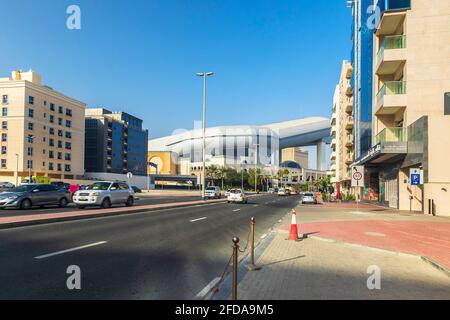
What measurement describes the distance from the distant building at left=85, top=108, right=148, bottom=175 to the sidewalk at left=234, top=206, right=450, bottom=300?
108m

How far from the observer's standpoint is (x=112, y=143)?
114625 millimetres

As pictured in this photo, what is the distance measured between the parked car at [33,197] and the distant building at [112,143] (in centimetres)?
9145

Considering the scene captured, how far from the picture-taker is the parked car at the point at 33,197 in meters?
20.6

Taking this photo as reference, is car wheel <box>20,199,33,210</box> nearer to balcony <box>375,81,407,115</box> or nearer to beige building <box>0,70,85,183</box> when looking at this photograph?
balcony <box>375,81,407,115</box>

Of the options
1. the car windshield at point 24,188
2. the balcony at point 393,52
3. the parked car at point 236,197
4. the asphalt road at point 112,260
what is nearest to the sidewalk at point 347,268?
the asphalt road at point 112,260

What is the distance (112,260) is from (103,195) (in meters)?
14.7

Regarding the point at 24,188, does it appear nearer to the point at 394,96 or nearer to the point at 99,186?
the point at 99,186

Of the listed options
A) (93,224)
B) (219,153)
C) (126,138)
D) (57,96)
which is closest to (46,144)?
(57,96)

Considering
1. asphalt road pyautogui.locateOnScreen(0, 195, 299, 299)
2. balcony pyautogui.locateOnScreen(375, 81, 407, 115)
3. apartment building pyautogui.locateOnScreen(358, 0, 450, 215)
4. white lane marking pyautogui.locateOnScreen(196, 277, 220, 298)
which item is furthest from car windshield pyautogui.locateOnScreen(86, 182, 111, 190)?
balcony pyautogui.locateOnScreen(375, 81, 407, 115)

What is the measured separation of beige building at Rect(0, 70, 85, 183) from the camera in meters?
78.4

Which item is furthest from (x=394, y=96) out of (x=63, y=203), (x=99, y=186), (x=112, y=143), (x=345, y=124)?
(x=112, y=143)

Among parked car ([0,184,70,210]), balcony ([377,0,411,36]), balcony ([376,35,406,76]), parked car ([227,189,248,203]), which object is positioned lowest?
parked car ([227,189,248,203])

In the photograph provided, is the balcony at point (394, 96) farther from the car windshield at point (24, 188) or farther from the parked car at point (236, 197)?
the car windshield at point (24, 188)
